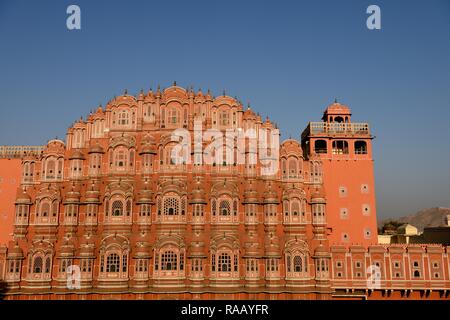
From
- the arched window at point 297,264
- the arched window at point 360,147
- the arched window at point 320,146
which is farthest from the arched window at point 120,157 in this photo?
the arched window at point 360,147

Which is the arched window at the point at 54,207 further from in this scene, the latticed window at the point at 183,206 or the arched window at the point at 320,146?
the arched window at the point at 320,146

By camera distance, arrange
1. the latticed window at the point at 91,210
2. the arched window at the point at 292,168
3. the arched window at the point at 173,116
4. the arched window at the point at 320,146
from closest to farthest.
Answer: the latticed window at the point at 91,210 → the arched window at the point at 292,168 → the arched window at the point at 173,116 → the arched window at the point at 320,146

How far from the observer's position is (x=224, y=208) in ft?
130

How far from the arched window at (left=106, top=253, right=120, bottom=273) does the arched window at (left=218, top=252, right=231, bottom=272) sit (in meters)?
9.04

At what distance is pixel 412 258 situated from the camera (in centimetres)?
3956

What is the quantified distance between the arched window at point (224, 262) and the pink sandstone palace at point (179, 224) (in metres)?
0.09

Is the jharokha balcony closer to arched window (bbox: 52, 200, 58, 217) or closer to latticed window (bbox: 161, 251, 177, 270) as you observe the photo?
latticed window (bbox: 161, 251, 177, 270)

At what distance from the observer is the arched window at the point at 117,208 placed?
39.4m

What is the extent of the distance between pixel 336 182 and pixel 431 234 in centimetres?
1695

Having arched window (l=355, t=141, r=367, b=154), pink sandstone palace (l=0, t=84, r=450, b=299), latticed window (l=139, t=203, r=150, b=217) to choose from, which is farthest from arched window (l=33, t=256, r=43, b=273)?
arched window (l=355, t=141, r=367, b=154)

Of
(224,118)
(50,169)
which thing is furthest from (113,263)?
(224,118)

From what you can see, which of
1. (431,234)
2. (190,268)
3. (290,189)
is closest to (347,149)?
(290,189)

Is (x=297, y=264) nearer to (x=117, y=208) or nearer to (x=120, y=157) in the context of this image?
(x=117, y=208)

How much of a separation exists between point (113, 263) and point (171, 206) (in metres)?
7.12
